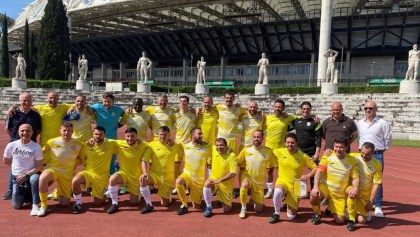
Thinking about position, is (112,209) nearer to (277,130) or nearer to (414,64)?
(277,130)

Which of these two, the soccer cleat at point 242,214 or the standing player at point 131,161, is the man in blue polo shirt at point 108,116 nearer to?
the standing player at point 131,161

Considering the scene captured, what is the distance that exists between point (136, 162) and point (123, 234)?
5.69ft

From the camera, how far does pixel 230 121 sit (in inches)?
312

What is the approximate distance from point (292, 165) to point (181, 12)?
48567 millimetres

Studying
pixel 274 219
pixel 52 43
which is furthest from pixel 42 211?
pixel 52 43

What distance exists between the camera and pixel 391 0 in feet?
153

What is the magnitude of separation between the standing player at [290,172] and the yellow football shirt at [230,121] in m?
1.82

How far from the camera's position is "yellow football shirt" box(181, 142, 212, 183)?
6.49 meters

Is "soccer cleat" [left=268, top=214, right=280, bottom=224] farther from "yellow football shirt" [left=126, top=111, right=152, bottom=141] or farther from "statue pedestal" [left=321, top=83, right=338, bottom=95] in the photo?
"statue pedestal" [left=321, top=83, right=338, bottom=95]

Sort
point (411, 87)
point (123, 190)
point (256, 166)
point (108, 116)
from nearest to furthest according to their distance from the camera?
point (256, 166), point (123, 190), point (108, 116), point (411, 87)

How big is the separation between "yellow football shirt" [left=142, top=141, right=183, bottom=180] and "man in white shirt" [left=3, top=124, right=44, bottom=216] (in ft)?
6.57

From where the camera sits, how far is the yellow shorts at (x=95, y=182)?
626cm

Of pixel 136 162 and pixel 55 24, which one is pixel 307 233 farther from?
pixel 55 24

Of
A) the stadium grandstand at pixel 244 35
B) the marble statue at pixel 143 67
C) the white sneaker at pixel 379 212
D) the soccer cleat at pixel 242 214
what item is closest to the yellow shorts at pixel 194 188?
the soccer cleat at pixel 242 214
